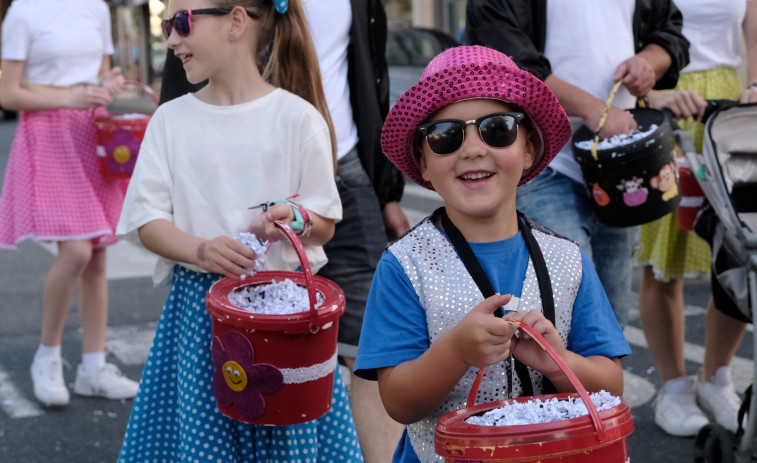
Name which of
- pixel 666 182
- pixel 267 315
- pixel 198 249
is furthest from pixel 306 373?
pixel 666 182

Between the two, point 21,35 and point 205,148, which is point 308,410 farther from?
point 21,35

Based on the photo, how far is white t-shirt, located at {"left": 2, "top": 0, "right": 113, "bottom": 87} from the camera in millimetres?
5258

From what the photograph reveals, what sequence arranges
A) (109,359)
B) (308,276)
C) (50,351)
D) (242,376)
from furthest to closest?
(109,359) → (50,351) → (242,376) → (308,276)

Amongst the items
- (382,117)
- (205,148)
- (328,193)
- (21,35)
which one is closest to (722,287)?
(382,117)

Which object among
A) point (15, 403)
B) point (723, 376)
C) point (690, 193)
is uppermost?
point (690, 193)

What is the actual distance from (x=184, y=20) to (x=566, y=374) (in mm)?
1802

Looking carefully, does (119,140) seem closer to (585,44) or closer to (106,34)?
(106,34)

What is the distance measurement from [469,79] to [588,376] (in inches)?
26.3

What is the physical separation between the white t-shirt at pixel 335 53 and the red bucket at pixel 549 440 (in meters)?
2.08

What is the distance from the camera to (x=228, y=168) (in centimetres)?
320

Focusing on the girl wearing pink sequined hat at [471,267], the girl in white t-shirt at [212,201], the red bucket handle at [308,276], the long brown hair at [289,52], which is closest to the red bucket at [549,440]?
the girl wearing pink sequined hat at [471,267]

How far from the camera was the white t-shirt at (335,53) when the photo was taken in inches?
151

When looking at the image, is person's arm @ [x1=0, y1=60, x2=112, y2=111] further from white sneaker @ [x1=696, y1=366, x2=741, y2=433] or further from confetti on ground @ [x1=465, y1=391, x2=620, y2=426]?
confetti on ground @ [x1=465, y1=391, x2=620, y2=426]

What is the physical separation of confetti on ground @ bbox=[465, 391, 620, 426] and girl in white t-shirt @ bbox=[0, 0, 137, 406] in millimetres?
3608
